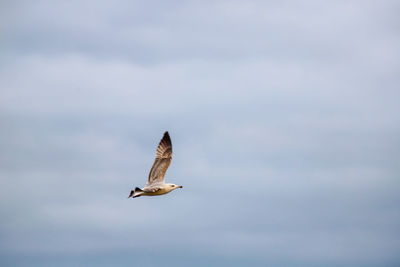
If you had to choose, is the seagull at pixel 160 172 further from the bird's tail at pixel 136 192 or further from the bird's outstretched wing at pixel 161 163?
the bird's tail at pixel 136 192

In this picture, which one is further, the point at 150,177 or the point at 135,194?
the point at 150,177

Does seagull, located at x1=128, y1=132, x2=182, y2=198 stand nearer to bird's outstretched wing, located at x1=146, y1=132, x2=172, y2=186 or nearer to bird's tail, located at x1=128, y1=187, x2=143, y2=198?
bird's outstretched wing, located at x1=146, y1=132, x2=172, y2=186

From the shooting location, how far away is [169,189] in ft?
199

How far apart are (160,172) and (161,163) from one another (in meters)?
0.89

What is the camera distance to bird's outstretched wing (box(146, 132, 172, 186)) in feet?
201

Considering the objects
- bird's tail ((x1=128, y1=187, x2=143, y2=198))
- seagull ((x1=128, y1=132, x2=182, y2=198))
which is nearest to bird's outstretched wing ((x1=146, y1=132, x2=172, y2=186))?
seagull ((x1=128, y1=132, x2=182, y2=198))

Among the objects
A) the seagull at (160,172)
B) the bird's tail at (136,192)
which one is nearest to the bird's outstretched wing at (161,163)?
the seagull at (160,172)

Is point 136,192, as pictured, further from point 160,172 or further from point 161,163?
point 161,163

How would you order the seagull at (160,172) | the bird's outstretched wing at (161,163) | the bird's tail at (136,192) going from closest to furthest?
the bird's tail at (136,192), the seagull at (160,172), the bird's outstretched wing at (161,163)

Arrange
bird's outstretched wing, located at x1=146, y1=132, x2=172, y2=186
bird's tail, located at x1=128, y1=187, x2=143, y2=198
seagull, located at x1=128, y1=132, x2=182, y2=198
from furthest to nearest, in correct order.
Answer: bird's outstretched wing, located at x1=146, y1=132, x2=172, y2=186, seagull, located at x1=128, y1=132, x2=182, y2=198, bird's tail, located at x1=128, y1=187, x2=143, y2=198

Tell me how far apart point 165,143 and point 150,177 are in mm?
3791

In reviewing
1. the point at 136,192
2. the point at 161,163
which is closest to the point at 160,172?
the point at 161,163

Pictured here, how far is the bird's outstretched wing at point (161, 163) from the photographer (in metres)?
61.2

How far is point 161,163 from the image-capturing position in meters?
61.6
